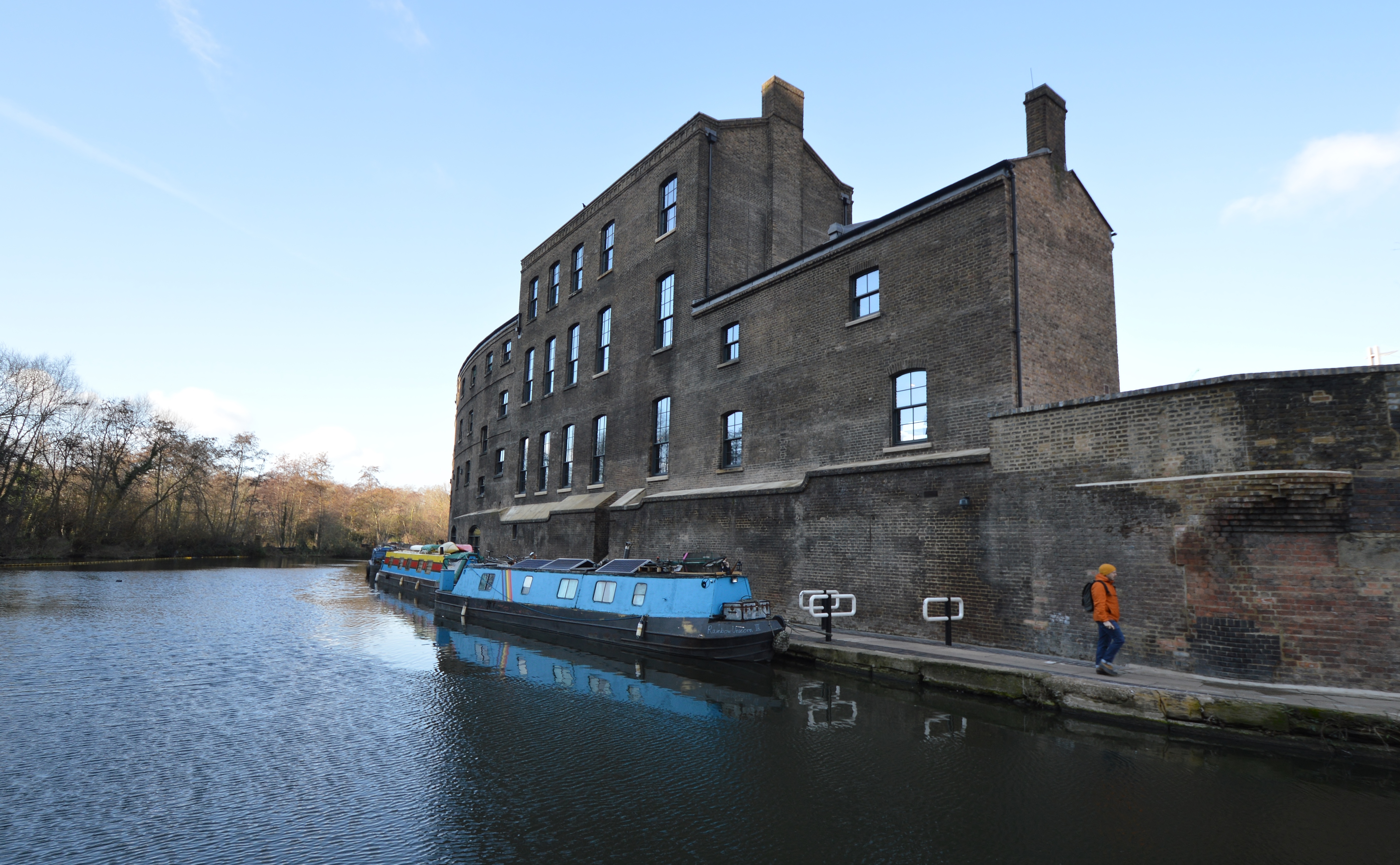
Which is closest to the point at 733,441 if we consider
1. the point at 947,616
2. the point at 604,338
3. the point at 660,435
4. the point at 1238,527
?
the point at 660,435

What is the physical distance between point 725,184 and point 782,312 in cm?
602

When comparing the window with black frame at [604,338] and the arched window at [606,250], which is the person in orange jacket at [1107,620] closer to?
the window with black frame at [604,338]

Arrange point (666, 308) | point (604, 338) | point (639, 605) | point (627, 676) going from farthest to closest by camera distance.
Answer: point (604, 338) < point (666, 308) < point (639, 605) < point (627, 676)

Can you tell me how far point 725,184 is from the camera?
825 inches

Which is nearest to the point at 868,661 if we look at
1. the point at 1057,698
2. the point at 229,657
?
the point at 1057,698

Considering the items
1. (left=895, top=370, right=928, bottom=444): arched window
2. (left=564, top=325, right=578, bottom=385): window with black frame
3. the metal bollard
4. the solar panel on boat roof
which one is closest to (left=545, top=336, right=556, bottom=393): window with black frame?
(left=564, top=325, right=578, bottom=385): window with black frame

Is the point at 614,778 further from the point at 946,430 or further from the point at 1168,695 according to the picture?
the point at 946,430

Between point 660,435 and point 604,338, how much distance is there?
557 cm

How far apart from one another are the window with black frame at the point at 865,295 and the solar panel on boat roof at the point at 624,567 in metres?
6.85

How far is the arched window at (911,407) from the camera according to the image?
13547mm

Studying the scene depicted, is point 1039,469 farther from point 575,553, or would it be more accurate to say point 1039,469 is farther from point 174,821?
point 575,553

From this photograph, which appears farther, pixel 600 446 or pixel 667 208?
pixel 600 446

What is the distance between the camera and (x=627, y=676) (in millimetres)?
12391

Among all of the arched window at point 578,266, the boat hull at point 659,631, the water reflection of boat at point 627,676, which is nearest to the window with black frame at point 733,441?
the boat hull at point 659,631
